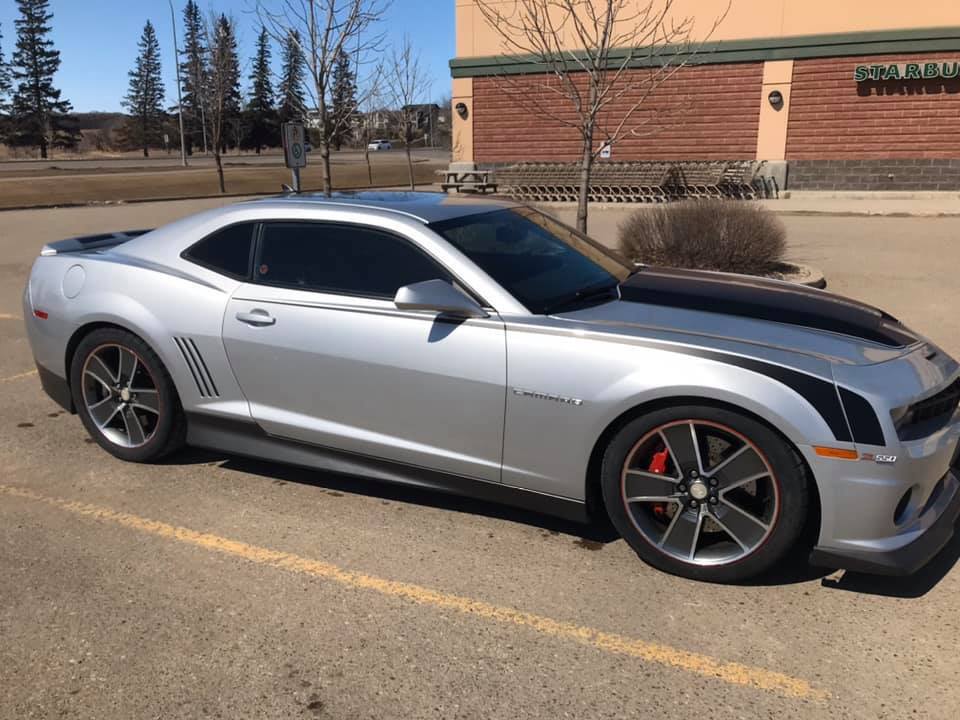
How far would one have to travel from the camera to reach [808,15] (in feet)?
76.0

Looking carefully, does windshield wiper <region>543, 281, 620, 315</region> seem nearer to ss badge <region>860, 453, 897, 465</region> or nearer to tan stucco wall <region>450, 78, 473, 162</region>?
ss badge <region>860, 453, 897, 465</region>

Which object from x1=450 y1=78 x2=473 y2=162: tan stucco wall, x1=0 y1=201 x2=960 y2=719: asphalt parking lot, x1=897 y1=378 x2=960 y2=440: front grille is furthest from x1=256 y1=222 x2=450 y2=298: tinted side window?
x1=450 y1=78 x2=473 y2=162: tan stucco wall

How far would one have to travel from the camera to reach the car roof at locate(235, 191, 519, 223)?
4.04 meters

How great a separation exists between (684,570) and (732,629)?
349 mm

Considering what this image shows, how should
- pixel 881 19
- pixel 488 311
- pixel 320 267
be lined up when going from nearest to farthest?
pixel 488 311, pixel 320 267, pixel 881 19

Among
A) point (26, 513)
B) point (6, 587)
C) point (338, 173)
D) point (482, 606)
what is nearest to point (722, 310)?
point (482, 606)

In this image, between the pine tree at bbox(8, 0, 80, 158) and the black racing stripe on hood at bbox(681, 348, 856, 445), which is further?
the pine tree at bbox(8, 0, 80, 158)

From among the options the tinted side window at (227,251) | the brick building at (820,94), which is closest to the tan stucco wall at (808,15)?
the brick building at (820,94)

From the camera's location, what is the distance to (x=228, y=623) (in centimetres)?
307

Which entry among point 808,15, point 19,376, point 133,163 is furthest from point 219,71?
point 133,163

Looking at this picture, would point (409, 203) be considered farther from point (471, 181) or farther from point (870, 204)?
point (471, 181)

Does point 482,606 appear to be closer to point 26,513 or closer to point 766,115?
point 26,513

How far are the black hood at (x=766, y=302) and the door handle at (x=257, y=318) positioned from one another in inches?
68.1

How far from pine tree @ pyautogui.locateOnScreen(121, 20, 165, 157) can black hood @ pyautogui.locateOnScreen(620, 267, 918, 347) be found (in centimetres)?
10022
